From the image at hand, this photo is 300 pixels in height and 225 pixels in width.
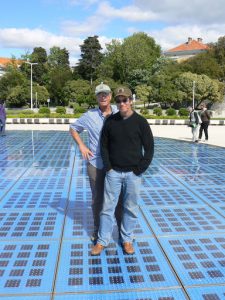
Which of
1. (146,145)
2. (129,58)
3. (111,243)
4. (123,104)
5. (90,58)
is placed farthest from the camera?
(90,58)

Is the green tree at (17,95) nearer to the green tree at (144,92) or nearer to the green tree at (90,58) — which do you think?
the green tree at (90,58)

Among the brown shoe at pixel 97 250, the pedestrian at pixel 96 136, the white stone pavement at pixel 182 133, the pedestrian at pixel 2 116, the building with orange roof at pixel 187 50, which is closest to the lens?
the pedestrian at pixel 96 136

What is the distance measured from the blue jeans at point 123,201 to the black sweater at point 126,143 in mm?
91

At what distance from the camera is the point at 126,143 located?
147 inches

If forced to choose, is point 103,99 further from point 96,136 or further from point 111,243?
point 111,243

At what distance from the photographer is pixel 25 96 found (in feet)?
179

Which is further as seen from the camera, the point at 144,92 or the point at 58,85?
the point at 58,85

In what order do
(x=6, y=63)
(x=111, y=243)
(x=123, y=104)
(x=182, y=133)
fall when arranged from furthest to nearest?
(x=6, y=63) → (x=182, y=133) → (x=111, y=243) → (x=123, y=104)

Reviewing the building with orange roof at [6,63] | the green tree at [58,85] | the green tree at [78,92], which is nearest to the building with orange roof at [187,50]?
the green tree at [58,85]

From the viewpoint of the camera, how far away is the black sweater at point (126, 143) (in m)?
3.71

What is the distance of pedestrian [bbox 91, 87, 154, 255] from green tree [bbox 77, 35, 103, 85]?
63849 mm

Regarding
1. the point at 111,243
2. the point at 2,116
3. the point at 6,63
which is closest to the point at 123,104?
the point at 111,243

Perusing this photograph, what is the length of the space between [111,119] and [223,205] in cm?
313

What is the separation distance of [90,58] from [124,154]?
65816mm
